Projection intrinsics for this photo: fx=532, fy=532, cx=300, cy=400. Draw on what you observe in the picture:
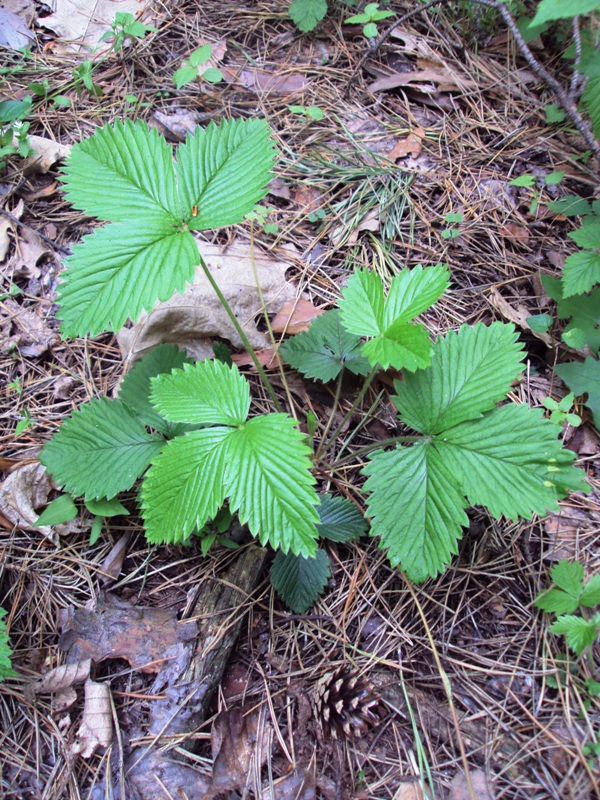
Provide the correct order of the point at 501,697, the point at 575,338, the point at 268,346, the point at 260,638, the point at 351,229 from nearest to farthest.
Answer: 1. the point at 501,697
2. the point at 260,638
3. the point at 575,338
4. the point at 268,346
5. the point at 351,229

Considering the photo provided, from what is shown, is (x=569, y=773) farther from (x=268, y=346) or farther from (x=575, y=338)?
(x=268, y=346)

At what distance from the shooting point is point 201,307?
1856 mm

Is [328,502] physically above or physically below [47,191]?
below

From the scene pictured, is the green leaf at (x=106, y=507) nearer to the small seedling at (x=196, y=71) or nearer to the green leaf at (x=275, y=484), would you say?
the green leaf at (x=275, y=484)

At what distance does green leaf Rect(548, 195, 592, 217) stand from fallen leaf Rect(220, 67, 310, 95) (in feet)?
4.05

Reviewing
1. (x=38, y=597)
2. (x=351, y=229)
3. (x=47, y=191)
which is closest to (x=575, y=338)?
(x=351, y=229)

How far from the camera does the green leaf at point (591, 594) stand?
132cm

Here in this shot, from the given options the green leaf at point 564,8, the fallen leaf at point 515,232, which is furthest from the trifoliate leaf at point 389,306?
the fallen leaf at point 515,232

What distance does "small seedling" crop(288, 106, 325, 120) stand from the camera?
7.57 feet

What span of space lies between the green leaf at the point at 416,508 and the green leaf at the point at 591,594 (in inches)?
13.6

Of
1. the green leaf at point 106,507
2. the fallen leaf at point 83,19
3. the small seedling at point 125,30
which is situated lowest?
the green leaf at point 106,507

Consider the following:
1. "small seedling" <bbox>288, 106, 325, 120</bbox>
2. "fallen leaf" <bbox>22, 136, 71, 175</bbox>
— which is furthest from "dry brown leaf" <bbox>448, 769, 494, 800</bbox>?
"fallen leaf" <bbox>22, 136, 71, 175</bbox>

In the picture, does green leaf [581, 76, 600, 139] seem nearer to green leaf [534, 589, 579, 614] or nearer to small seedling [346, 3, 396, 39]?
small seedling [346, 3, 396, 39]

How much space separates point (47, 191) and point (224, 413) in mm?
1452
